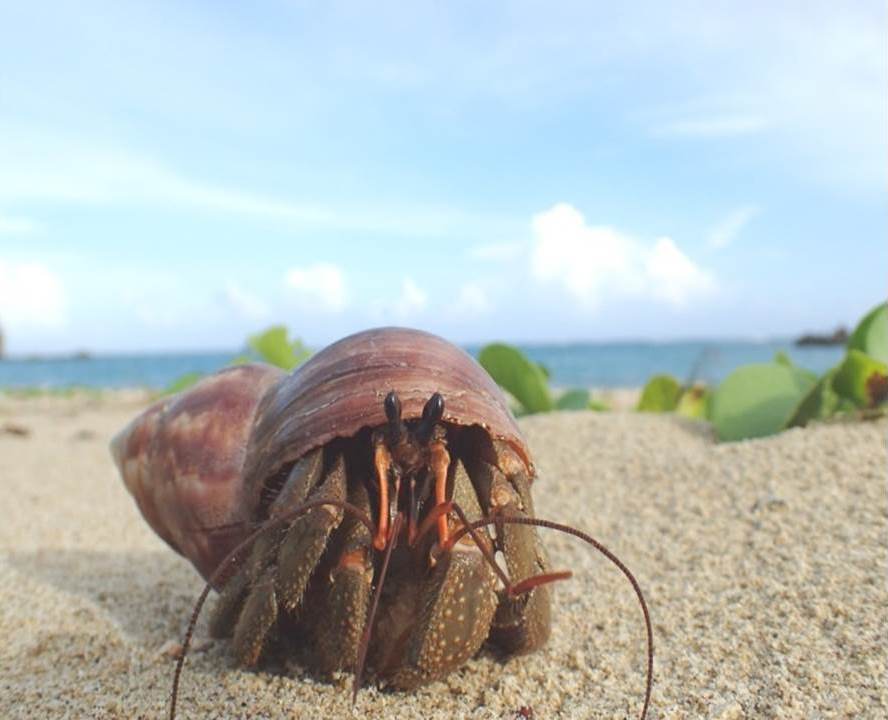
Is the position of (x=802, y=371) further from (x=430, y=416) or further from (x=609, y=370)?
(x=609, y=370)

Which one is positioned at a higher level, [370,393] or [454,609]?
[370,393]

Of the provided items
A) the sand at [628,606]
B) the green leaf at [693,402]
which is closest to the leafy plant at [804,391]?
the sand at [628,606]

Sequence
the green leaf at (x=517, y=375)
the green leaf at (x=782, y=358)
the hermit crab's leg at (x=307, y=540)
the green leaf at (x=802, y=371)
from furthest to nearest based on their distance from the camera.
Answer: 1. the green leaf at (x=782, y=358)
2. the green leaf at (x=517, y=375)
3. the green leaf at (x=802, y=371)
4. the hermit crab's leg at (x=307, y=540)

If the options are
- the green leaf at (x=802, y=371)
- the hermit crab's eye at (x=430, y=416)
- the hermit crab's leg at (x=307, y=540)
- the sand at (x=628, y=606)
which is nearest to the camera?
the hermit crab's eye at (x=430, y=416)

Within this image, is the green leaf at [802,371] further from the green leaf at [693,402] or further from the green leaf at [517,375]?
the green leaf at [517,375]

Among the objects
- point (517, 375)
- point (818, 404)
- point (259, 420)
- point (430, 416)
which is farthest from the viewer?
point (517, 375)

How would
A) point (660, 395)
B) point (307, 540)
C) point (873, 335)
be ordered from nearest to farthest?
point (307, 540), point (873, 335), point (660, 395)

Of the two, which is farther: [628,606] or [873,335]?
[873,335]

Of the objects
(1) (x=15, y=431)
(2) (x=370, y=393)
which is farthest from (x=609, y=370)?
(2) (x=370, y=393)
